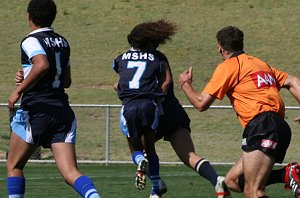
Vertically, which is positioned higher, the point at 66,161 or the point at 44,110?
the point at 44,110

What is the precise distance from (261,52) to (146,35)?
79.4ft

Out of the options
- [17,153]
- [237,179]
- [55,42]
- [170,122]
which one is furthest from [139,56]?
[17,153]

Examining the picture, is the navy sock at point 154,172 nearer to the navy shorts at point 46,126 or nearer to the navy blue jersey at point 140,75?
the navy blue jersey at point 140,75

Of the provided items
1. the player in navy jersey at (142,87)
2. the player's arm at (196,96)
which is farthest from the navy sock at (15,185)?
the player in navy jersey at (142,87)

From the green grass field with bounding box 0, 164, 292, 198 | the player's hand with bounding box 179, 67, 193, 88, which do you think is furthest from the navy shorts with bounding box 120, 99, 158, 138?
the player's hand with bounding box 179, 67, 193, 88

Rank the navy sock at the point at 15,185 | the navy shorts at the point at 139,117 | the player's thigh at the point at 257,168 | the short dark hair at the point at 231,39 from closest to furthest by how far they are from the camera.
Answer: the navy sock at the point at 15,185, the player's thigh at the point at 257,168, the short dark hair at the point at 231,39, the navy shorts at the point at 139,117

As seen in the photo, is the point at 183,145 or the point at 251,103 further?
the point at 183,145

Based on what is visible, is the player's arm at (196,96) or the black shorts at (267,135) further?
the player's arm at (196,96)

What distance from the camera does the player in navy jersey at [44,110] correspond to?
27.3 ft

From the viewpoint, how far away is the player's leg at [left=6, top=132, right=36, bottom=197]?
8469 mm

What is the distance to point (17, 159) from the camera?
848 cm

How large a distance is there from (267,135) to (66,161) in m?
1.78

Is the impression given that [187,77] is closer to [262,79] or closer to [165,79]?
[262,79]

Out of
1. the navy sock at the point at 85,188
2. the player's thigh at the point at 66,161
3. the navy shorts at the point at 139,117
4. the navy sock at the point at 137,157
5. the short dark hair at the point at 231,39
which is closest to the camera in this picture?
the navy sock at the point at 85,188
